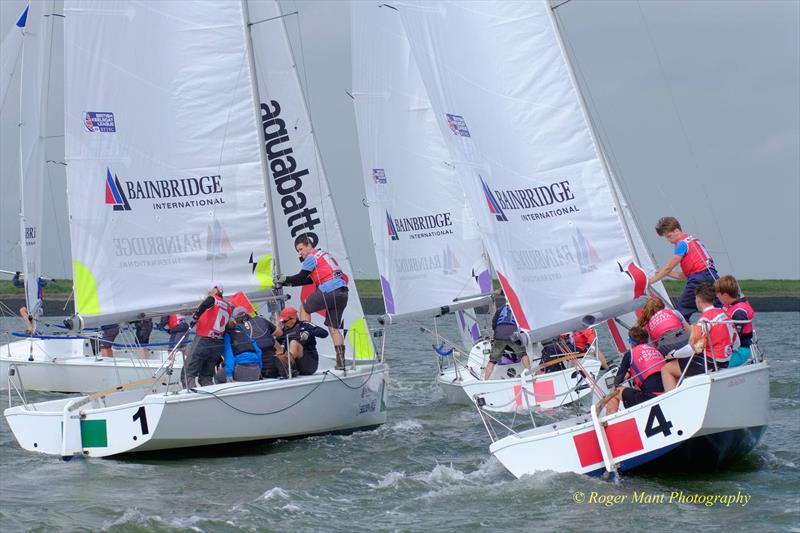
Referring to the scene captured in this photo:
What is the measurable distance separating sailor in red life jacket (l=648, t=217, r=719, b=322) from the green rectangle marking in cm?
562

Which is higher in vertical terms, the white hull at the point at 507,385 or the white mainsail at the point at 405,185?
the white mainsail at the point at 405,185

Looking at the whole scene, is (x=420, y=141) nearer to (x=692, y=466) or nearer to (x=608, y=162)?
(x=608, y=162)

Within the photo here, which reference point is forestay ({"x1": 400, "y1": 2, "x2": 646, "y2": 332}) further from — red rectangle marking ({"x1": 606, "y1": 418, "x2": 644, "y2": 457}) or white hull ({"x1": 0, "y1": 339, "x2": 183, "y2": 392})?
white hull ({"x1": 0, "y1": 339, "x2": 183, "y2": 392})

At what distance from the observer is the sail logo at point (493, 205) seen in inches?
435

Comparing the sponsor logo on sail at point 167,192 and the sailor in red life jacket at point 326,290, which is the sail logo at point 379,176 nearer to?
the sailor in red life jacket at point 326,290

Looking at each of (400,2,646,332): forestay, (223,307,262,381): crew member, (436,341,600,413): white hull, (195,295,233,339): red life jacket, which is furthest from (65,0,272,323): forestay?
(436,341,600,413): white hull

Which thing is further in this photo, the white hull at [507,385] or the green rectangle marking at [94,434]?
the white hull at [507,385]

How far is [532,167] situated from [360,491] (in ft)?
11.0

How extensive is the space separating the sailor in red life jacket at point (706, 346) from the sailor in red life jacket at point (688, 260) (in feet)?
3.30

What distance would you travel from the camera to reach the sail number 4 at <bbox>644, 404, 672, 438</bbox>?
9141 mm

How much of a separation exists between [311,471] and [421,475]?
1.10 meters

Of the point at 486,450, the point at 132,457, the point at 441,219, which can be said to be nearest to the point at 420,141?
the point at 441,219

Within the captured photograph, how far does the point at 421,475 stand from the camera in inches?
430

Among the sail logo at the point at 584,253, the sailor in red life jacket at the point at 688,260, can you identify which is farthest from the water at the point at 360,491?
the sail logo at the point at 584,253
